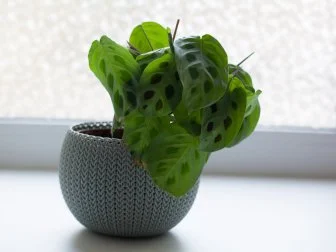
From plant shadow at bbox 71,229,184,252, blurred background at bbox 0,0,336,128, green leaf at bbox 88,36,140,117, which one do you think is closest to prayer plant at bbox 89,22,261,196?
green leaf at bbox 88,36,140,117

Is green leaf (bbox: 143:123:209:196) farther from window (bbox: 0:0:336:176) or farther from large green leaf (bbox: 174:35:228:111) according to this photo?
window (bbox: 0:0:336:176)

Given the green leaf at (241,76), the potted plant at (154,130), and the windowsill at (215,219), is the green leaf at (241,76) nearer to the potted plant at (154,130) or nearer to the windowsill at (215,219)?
the potted plant at (154,130)

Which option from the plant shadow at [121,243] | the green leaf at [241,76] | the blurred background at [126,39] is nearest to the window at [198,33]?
the blurred background at [126,39]

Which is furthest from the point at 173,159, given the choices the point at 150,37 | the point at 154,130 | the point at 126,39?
the point at 126,39

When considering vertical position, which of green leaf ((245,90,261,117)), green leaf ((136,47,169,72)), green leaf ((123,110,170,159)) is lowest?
green leaf ((123,110,170,159))

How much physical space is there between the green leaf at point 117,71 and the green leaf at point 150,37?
76 millimetres

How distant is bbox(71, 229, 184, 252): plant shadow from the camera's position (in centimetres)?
94

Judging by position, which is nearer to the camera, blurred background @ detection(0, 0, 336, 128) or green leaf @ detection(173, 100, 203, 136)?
green leaf @ detection(173, 100, 203, 136)

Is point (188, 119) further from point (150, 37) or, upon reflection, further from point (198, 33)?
point (198, 33)

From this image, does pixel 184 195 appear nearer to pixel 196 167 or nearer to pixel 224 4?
pixel 196 167

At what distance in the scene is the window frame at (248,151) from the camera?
136cm

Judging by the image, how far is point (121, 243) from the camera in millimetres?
955

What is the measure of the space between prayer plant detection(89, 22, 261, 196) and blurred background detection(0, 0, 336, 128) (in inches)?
20.6

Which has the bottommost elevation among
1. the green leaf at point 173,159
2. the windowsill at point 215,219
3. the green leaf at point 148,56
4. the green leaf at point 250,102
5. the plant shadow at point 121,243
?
the windowsill at point 215,219
